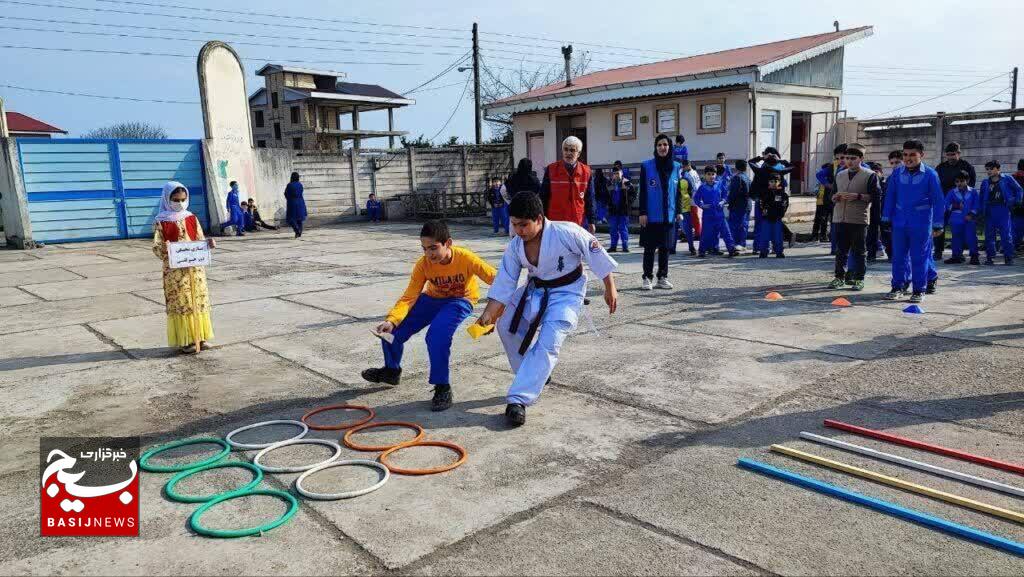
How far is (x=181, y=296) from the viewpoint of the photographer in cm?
669

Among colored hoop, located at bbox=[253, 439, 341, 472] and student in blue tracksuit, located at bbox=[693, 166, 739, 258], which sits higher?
student in blue tracksuit, located at bbox=[693, 166, 739, 258]

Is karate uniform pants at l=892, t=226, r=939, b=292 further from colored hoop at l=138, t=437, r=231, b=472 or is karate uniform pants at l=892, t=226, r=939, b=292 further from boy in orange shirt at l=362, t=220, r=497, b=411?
colored hoop at l=138, t=437, r=231, b=472

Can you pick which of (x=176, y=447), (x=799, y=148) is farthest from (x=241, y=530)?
(x=799, y=148)

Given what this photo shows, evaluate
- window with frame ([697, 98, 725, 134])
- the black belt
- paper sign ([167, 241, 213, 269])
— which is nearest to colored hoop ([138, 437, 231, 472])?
the black belt

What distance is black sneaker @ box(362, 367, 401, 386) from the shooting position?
533 cm

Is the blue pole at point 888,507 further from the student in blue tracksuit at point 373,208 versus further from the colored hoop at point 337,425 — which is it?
the student in blue tracksuit at point 373,208

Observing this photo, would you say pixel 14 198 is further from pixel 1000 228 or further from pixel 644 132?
pixel 1000 228

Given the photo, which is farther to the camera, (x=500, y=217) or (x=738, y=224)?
(x=500, y=217)

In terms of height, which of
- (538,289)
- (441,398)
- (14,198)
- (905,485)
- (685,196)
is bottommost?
(905,485)

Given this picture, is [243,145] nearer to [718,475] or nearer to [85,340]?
[85,340]

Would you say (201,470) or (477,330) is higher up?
(477,330)

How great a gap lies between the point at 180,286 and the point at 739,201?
938 centimetres

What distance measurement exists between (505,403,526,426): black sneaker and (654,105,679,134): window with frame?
16.5 meters

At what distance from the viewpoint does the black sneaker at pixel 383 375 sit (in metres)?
5.33
